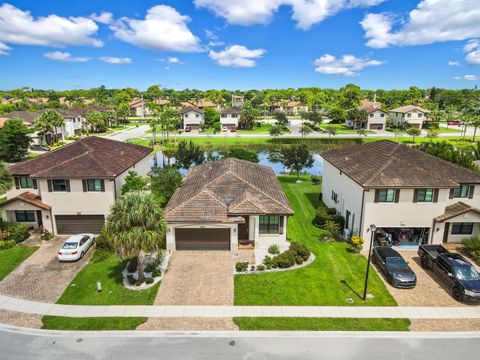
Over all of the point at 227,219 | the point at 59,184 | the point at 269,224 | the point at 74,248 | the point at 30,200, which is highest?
the point at 59,184

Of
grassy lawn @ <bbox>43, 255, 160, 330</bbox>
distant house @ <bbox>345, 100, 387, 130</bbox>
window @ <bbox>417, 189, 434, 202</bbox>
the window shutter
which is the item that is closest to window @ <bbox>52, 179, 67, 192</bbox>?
grassy lawn @ <bbox>43, 255, 160, 330</bbox>

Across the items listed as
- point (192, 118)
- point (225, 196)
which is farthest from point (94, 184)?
point (192, 118)

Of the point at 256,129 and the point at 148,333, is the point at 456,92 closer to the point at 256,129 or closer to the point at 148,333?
the point at 256,129

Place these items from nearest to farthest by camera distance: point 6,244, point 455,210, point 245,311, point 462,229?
A: point 245,311 → point 6,244 → point 455,210 → point 462,229

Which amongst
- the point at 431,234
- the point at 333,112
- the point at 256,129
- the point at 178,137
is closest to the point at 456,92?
the point at 333,112

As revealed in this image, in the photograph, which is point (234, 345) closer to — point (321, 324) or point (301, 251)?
point (321, 324)

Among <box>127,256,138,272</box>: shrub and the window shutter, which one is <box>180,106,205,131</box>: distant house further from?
the window shutter
